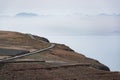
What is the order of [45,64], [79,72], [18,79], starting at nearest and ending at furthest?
[18,79] → [79,72] → [45,64]

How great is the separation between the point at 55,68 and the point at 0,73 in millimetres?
3937

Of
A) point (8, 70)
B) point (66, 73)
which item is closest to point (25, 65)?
point (8, 70)

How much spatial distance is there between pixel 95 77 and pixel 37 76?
3.48 meters

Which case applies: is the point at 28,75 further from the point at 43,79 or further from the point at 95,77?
the point at 95,77

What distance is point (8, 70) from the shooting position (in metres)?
20.8

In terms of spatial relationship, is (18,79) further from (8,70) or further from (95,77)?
(95,77)

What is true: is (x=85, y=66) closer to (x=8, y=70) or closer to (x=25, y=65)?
(x=25, y=65)

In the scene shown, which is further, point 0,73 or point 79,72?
point 79,72

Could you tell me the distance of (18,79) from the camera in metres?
18.7

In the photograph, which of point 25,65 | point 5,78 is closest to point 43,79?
point 5,78

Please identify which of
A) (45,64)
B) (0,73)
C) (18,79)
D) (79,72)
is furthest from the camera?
(45,64)

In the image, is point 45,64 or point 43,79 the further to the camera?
point 45,64

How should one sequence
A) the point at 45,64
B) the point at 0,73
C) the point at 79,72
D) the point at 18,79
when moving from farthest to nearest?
the point at 45,64, the point at 79,72, the point at 0,73, the point at 18,79

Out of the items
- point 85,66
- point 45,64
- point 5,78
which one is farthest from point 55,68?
point 5,78
